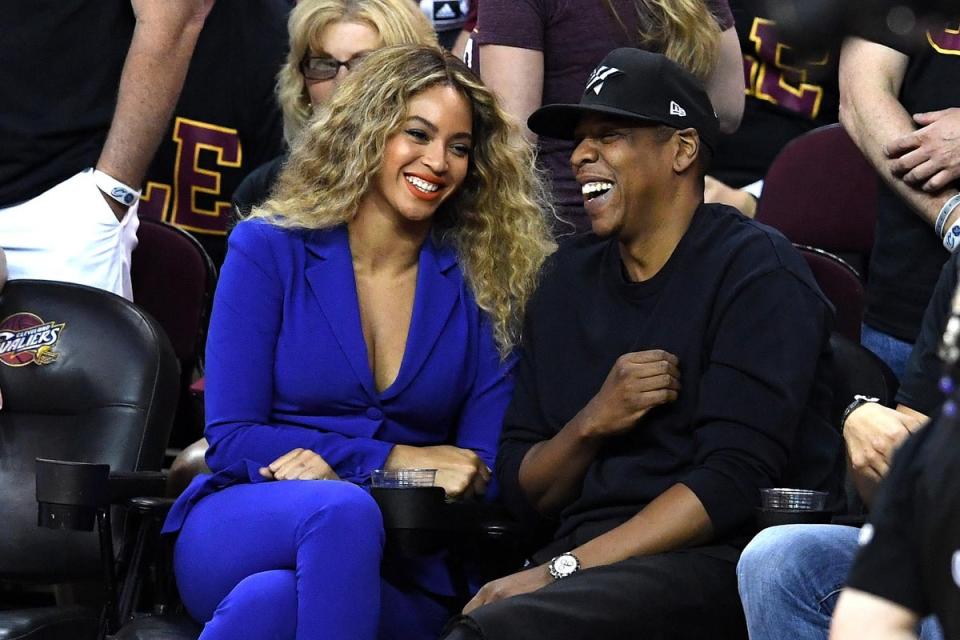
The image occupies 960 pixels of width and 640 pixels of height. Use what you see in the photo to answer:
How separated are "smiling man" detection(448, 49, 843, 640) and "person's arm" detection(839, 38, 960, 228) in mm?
521

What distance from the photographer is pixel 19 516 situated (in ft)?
13.5

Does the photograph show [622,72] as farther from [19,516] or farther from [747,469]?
[19,516]

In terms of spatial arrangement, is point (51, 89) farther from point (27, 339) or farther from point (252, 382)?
point (252, 382)

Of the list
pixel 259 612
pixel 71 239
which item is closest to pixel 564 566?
pixel 259 612

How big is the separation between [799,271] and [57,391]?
6.68 feet

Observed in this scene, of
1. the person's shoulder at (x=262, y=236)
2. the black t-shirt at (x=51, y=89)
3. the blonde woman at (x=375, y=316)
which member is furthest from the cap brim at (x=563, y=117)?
the black t-shirt at (x=51, y=89)

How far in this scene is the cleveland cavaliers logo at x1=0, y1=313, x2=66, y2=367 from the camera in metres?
4.21

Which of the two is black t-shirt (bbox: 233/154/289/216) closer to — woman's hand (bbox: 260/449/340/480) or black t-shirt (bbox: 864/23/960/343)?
woman's hand (bbox: 260/449/340/480)

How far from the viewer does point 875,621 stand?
148 centimetres

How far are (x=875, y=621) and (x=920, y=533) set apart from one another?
97mm

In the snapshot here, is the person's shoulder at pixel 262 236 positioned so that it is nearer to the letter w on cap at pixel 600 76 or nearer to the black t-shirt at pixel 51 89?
the letter w on cap at pixel 600 76

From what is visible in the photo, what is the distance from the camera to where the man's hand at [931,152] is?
3.71m

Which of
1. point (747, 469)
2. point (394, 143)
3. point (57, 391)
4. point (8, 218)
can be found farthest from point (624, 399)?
point (8, 218)

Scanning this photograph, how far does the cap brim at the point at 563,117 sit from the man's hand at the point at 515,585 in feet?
3.39
